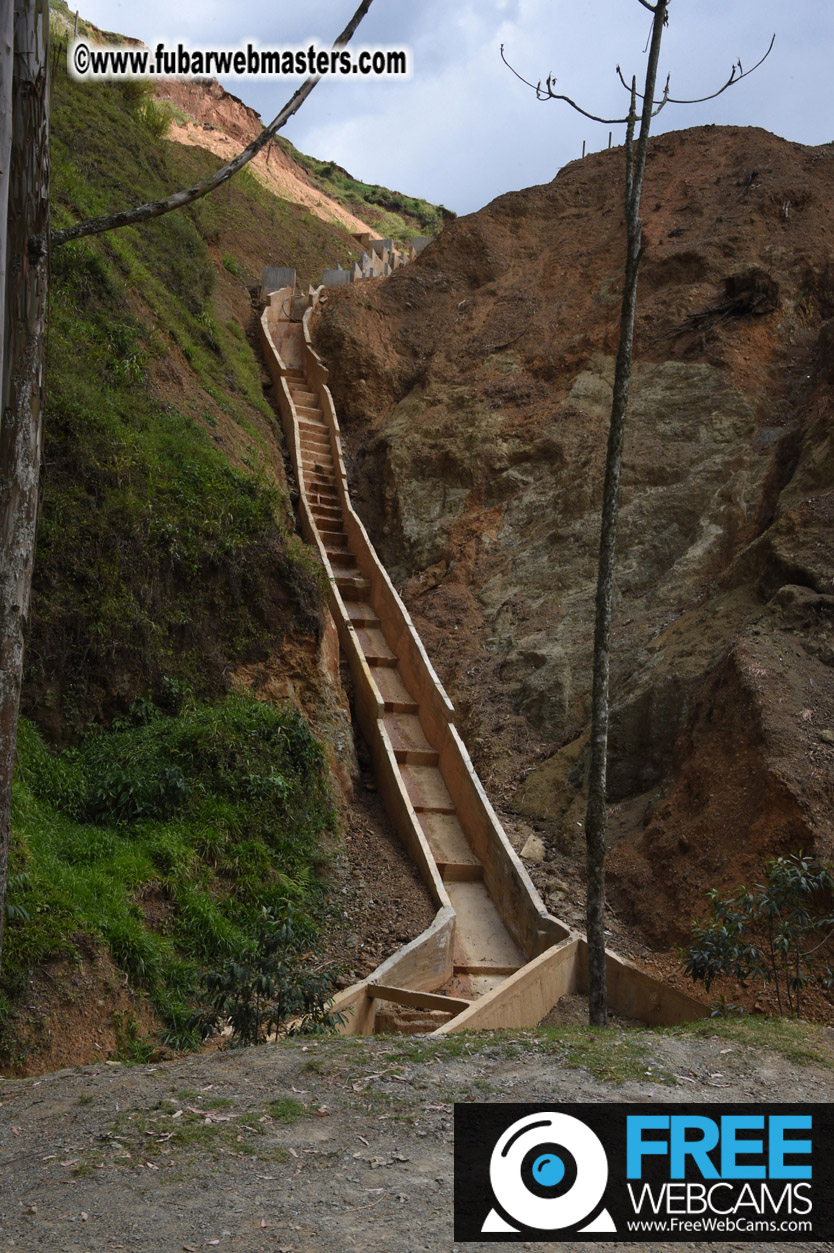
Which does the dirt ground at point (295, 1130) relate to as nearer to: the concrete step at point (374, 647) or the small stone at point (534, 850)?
the small stone at point (534, 850)

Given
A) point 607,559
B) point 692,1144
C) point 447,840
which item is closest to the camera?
point 692,1144

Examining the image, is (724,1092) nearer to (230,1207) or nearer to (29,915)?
(230,1207)

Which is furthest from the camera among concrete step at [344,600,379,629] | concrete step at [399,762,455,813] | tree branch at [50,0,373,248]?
concrete step at [344,600,379,629]

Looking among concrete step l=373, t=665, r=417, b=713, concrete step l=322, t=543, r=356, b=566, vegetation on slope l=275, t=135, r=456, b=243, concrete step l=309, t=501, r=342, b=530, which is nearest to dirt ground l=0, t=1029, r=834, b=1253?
concrete step l=373, t=665, r=417, b=713

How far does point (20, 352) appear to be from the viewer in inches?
174

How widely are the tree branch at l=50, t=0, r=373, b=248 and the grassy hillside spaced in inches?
163

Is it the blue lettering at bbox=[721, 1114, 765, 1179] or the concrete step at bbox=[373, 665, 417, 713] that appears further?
the concrete step at bbox=[373, 665, 417, 713]

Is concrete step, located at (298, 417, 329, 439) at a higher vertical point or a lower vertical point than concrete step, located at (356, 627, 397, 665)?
higher

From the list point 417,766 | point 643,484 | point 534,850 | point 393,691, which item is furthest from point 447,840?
point 643,484

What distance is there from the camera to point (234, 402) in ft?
54.5

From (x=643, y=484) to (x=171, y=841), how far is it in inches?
396

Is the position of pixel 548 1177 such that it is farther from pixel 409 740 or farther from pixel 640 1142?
pixel 409 740

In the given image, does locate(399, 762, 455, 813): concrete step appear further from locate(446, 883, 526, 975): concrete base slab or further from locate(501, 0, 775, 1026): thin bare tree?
locate(501, 0, 775, 1026): thin bare tree

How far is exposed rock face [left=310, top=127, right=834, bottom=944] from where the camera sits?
9.84m
